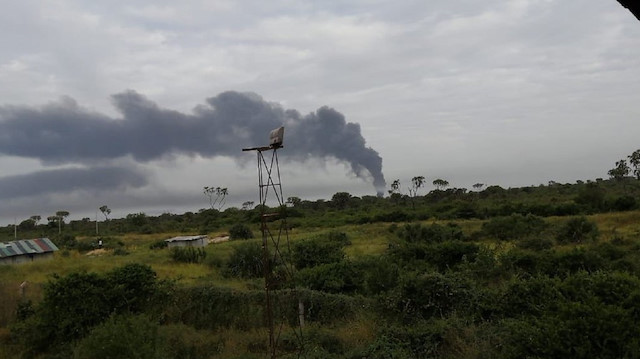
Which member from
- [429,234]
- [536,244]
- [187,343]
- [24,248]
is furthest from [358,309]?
[24,248]

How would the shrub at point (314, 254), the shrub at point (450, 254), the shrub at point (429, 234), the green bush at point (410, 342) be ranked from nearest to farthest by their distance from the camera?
the green bush at point (410, 342), the shrub at point (450, 254), the shrub at point (314, 254), the shrub at point (429, 234)

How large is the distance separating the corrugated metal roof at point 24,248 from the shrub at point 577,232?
35156 millimetres

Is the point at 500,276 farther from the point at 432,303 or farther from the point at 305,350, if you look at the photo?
the point at 305,350

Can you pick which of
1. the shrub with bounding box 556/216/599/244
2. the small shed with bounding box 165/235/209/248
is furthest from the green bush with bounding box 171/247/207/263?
the shrub with bounding box 556/216/599/244

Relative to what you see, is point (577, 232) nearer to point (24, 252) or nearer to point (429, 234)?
point (429, 234)

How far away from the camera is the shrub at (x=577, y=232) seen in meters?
28.5

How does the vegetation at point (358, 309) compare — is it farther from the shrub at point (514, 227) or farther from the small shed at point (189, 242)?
the small shed at point (189, 242)

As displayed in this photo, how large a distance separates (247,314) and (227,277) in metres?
10.2

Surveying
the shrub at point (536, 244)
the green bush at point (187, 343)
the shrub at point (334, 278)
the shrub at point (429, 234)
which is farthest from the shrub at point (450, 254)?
the shrub at point (429, 234)

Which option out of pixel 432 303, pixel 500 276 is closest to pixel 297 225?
pixel 500 276

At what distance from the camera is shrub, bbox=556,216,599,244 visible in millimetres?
28456

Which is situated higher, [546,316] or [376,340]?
[546,316]

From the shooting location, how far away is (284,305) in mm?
13539

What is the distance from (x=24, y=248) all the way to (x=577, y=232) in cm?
3708
